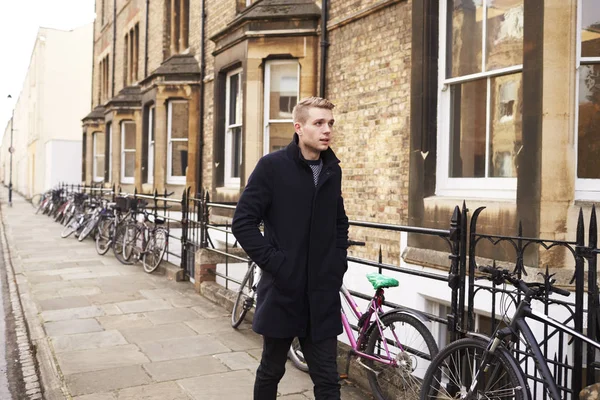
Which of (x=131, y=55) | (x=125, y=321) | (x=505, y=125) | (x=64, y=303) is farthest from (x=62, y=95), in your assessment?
(x=505, y=125)

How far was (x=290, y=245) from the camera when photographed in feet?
9.82

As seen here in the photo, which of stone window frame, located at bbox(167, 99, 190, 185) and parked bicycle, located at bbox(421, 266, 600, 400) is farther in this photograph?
stone window frame, located at bbox(167, 99, 190, 185)

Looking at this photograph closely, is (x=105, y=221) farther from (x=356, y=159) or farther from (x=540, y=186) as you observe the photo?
(x=540, y=186)

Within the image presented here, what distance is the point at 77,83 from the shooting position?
3788 cm

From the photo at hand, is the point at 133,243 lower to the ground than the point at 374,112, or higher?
lower

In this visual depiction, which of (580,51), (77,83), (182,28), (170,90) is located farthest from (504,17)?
(77,83)

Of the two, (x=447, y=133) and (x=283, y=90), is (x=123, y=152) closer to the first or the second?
(x=283, y=90)

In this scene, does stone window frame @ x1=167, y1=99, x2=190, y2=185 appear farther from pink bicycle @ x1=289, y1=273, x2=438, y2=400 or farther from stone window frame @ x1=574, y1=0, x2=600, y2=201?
pink bicycle @ x1=289, y1=273, x2=438, y2=400

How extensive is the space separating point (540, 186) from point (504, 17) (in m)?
1.96

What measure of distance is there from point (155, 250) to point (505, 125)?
21.8 feet

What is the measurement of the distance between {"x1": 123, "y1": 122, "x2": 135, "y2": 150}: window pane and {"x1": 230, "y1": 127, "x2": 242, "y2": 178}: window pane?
9725 mm

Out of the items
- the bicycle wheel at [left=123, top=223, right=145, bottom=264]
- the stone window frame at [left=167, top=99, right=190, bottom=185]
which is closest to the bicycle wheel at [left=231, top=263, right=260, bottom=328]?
the bicycle wheel at [left=123, top=223, right=145, bottom=264]

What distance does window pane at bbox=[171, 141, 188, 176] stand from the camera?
15.1m

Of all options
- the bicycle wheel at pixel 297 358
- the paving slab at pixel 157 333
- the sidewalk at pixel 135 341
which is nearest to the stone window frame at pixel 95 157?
the sidewalk at pixel 135 341
